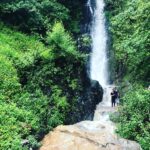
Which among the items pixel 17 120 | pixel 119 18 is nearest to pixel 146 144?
pixel 17 120

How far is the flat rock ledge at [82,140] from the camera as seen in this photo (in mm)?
16203

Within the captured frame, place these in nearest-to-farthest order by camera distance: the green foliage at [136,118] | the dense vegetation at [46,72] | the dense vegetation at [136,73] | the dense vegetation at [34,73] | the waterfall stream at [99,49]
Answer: the dense vegetation at [34,73] < the dense vegetation at [46,72] < the green foliage at [136,118] < the dense vegetation at [136,73] < the waterfall stream at [99,49]

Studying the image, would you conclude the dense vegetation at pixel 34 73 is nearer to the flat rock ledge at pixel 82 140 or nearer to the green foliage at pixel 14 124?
the green foliage at pixel 14 124

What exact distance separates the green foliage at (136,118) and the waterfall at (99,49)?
10618 millimetres

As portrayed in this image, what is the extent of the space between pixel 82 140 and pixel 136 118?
367 cm

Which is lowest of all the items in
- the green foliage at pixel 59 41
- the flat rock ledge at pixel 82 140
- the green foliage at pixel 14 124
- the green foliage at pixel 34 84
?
the flat rock ledge at pixel 82 140

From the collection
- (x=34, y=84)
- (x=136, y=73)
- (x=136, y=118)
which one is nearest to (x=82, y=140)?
(x=136, y=118)

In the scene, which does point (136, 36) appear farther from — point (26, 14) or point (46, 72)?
point (26, 14)

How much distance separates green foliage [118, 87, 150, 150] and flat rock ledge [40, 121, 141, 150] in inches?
38.3

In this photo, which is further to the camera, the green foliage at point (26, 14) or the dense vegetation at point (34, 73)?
the green foliage at point (26, 14)

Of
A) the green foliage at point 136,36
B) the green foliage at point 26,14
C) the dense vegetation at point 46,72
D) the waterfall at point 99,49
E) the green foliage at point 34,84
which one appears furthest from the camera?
the waterfall at point 99,49

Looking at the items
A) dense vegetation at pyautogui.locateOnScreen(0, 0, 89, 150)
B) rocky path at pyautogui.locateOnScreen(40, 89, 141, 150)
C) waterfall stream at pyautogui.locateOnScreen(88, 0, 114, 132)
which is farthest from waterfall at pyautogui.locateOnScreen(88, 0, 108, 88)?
rocky path at pyautogui.locateOnScreen(40, 89, 141, 150)

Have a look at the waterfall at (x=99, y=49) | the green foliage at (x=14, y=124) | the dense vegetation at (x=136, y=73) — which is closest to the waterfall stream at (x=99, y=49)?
the waterfall at (x=99, y=49)

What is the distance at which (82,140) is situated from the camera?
16.5 m
